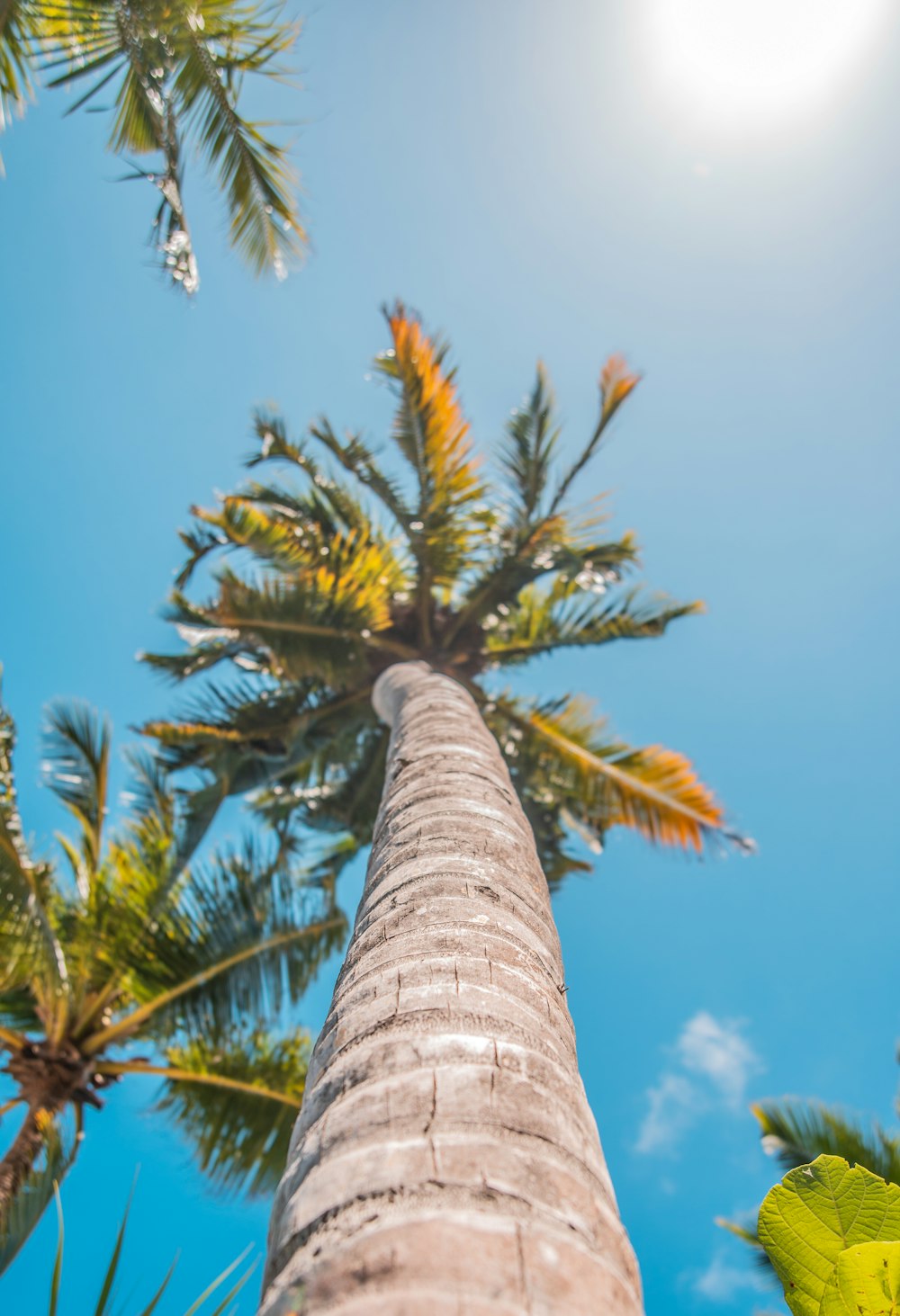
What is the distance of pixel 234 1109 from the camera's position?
6.91m

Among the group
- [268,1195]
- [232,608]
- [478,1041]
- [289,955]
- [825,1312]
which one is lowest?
[825,1312]

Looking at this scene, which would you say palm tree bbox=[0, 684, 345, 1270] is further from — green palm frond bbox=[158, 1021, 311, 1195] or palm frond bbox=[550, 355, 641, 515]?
palm frond bbox=[550, 355, 641, 515]

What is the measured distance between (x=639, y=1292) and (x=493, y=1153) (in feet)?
0.88

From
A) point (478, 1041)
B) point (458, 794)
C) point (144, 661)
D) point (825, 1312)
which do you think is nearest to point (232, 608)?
point (144, 661)

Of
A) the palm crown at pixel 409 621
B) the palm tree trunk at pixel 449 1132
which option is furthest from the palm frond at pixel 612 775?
the palm tree trunk at pixel 449 1132

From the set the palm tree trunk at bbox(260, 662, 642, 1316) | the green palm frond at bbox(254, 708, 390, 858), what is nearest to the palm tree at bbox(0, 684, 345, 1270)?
the green palm frond at bbox(254, 708, 390, 858)

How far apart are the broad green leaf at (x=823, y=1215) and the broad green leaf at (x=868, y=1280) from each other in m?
0.10

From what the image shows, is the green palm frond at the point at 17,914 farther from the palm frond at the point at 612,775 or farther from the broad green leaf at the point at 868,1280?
the broad green leaf at the point at 868,1280

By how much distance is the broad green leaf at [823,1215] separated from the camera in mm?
1016

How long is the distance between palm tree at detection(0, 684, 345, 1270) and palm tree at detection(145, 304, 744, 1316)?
112 cm

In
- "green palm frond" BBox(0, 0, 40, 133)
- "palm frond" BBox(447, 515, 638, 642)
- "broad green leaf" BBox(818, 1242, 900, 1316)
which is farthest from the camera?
"palm frond" BBox(447, 515, 638, 642)

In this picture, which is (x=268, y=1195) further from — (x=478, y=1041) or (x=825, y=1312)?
(x=825, y=1312)

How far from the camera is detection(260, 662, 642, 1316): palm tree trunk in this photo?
0.95 meters

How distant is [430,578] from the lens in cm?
816
